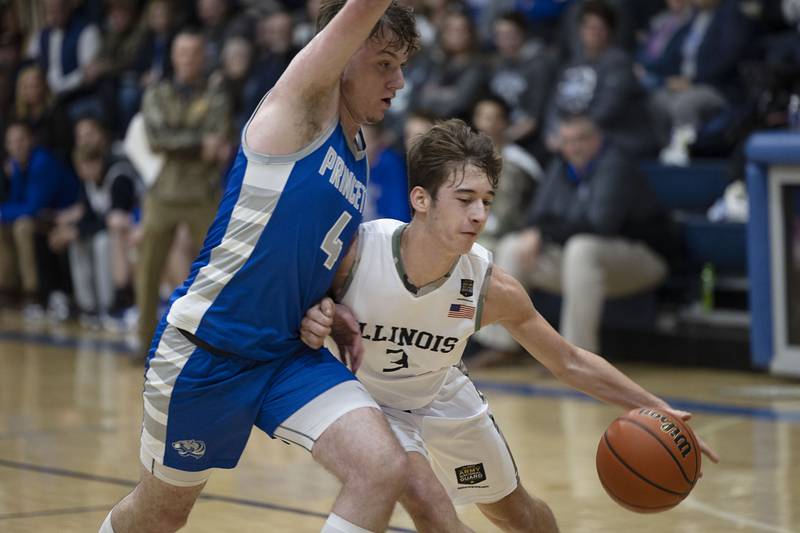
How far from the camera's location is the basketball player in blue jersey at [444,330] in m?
3.94

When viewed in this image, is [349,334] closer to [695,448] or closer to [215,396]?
[215,396]

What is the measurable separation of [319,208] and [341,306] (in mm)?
373

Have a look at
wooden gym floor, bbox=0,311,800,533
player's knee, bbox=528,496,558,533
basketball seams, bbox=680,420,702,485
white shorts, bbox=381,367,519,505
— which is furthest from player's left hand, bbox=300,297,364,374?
wooden gym floor, bbox=0,311,800,533

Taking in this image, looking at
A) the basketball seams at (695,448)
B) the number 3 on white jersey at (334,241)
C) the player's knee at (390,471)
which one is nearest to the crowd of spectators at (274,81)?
the basketball seams at (695,448)

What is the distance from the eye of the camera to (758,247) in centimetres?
884

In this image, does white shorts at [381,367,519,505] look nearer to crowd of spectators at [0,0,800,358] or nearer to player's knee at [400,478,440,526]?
player's knee at [400,478,440,526]

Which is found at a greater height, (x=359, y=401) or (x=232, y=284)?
(x=232, y=284)

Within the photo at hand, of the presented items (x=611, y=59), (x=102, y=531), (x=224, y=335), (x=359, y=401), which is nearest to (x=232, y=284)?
(x=224, y=335)

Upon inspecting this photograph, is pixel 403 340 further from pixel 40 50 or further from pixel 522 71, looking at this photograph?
pixel 40 50

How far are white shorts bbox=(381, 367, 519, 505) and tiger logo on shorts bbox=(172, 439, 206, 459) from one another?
65cm

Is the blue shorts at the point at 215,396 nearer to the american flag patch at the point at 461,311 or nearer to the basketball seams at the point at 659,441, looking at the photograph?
the american flag patch at the point at 461,311

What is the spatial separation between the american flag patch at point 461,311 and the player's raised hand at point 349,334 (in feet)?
0.91

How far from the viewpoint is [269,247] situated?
3.72 m

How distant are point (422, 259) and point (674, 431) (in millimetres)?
931
